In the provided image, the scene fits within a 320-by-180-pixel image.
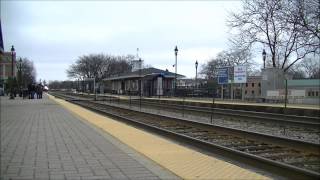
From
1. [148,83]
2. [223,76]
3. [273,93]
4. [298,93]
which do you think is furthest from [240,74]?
[148,83]

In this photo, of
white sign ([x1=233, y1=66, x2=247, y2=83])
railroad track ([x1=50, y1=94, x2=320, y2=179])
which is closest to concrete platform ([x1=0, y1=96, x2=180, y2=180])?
railroad track ([x1=50, y1=94, x2=320, y2=179])

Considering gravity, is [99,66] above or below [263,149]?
above

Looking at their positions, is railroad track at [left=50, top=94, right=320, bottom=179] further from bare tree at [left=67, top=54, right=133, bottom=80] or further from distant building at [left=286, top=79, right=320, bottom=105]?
bare tree at [left=67, top=54, right=133, bottom=80]

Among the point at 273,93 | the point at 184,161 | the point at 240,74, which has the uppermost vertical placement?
the point at 240,74

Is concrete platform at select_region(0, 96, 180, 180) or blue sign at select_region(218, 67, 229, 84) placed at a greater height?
blue sign at select_region(218, 67, 229, 84)

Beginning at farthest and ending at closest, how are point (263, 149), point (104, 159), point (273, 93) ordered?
point (273, 93) < point (263, 149) < point (104, 159)

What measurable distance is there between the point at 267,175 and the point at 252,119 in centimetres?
1438

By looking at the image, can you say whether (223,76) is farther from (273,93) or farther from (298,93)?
(273,93)

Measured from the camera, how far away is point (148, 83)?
218 ft

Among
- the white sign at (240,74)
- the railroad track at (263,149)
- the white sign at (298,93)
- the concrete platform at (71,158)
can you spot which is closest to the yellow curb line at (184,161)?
the concrete platform at (71,158)

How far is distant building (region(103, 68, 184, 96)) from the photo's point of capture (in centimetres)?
6431

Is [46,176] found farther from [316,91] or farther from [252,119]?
[316,91]

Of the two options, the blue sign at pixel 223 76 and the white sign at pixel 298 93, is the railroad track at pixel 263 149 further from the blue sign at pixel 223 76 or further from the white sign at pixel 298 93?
the white sign at pixel 298 93

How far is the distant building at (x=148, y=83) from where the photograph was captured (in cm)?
6431
